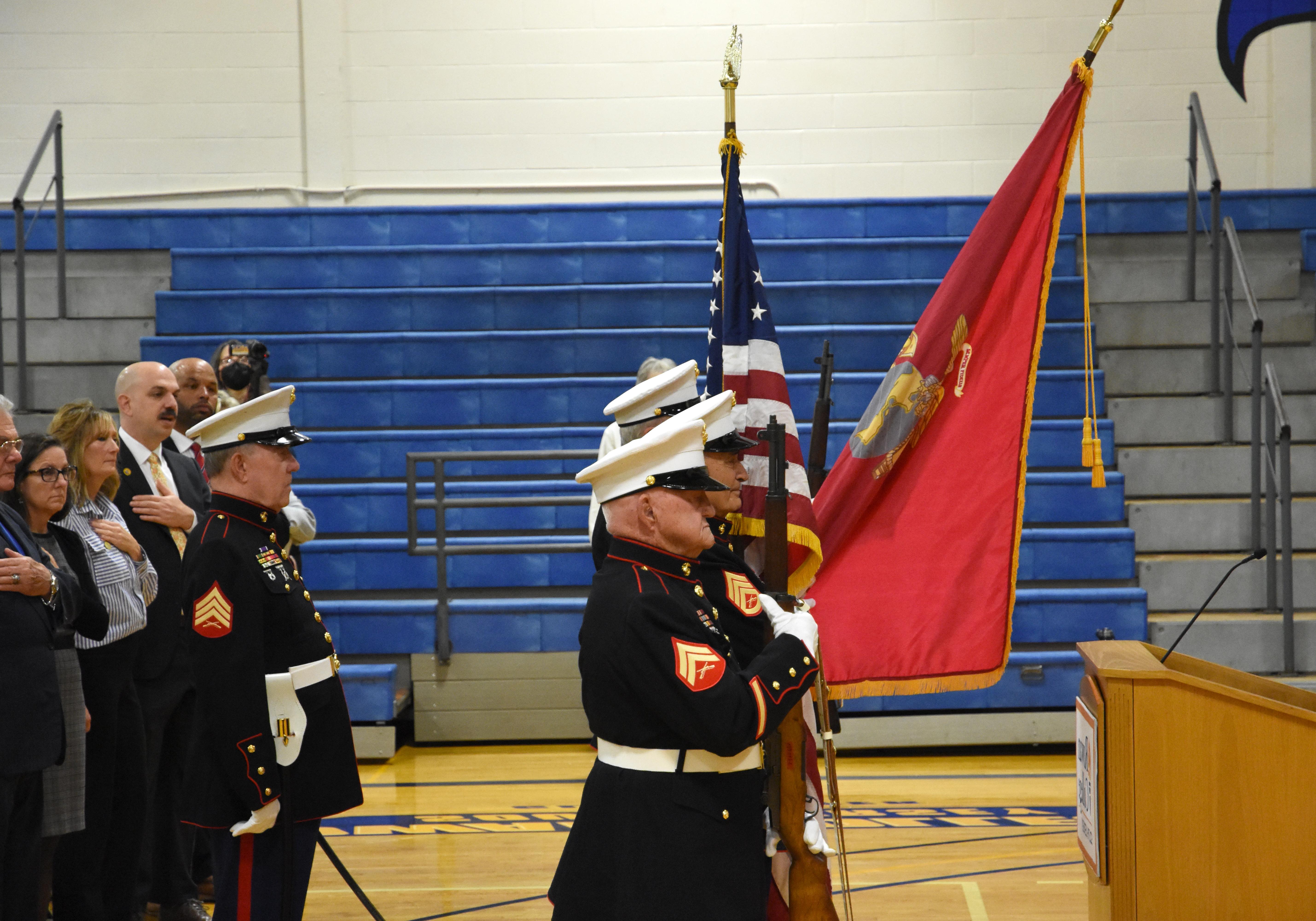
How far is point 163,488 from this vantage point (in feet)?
11.1

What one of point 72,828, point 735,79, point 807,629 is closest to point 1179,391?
point 735,79

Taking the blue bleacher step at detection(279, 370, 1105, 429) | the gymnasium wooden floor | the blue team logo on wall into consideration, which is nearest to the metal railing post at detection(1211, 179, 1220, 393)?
the blue bleacher step at detection(279, 370, 1105, 429)

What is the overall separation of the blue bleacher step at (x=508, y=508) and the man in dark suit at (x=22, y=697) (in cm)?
285

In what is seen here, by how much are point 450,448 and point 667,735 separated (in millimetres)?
4241

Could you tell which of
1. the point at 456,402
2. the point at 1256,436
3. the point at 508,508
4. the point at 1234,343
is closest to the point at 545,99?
→ the point at 456,402

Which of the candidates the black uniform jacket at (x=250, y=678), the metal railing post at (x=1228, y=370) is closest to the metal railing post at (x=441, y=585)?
the black uniform jacket at (x=250, y=678)

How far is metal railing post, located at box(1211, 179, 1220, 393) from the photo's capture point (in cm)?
605

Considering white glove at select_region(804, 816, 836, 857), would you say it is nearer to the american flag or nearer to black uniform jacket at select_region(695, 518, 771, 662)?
black uniform jacket at select_region(695, 518, 771, 662)

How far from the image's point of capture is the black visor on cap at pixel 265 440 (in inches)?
96.5

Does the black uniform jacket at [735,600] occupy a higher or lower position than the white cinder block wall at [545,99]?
lower

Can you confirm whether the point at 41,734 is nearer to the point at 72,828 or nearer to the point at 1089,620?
the point at 72,828

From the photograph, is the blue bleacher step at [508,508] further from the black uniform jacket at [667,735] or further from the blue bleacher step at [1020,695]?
the black uniform jacket at [667,735]

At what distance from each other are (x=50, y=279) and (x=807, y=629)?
621 cm

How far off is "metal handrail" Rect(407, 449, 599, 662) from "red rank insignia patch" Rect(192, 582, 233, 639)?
2.78 metres
